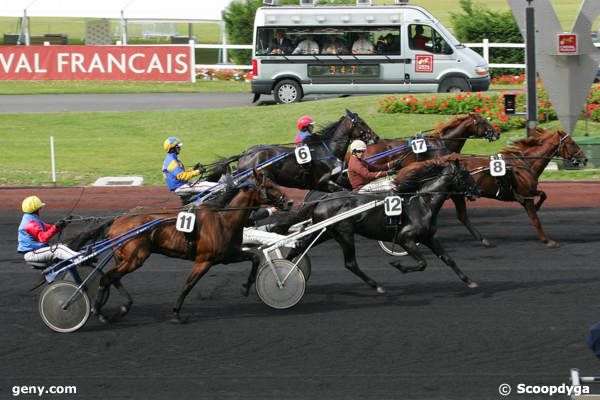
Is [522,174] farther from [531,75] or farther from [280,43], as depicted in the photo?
[280,43]

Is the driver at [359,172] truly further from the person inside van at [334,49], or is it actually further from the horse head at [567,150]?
the person inside van at [334,49]

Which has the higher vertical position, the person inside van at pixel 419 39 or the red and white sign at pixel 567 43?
the person inside van at pixel 419 39

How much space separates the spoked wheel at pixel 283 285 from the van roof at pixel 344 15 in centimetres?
1630

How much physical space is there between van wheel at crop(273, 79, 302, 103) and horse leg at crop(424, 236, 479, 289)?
51.1 ft

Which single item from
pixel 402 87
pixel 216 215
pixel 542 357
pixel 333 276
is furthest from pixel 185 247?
pixel 402 87

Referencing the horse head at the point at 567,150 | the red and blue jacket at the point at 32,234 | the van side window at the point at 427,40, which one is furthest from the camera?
the van side window at the point at 427,40

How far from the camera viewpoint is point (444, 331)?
9281 mm

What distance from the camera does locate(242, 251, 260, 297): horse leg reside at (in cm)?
993

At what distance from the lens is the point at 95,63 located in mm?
31031

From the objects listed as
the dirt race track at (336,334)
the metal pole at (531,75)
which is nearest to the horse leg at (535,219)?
the dirt race track at (336,334)

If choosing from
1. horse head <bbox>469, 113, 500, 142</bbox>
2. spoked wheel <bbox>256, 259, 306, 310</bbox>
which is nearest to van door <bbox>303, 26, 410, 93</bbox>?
horse head <bbox>469, 113, 500, 142</bbox>

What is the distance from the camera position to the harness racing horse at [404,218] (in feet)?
34.2

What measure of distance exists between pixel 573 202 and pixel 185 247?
8314 mm

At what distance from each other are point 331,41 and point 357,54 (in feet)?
2.50
